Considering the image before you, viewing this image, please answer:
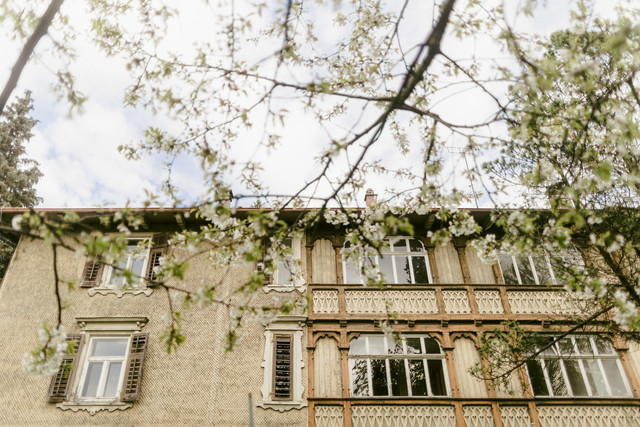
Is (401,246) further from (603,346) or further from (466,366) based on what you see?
(603,346)

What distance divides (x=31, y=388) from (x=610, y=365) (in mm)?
16178

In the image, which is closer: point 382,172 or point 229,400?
point 382,172

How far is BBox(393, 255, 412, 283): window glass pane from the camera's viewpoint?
600 inches

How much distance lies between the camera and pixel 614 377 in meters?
13.6

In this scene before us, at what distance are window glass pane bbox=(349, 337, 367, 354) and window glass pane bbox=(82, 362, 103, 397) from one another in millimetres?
7163

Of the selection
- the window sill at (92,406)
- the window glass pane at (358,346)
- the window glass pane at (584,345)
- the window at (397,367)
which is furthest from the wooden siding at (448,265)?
the window sill at (92,406)

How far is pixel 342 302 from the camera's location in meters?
14.6

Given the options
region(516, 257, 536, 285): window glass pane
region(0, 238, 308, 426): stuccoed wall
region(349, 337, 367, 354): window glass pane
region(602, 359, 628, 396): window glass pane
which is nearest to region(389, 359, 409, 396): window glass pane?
region(349, 337, 367, 354): window glass pane

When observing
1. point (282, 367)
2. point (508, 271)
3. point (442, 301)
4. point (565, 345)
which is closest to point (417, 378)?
point (442, 301)

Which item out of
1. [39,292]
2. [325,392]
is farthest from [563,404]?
[39,292]

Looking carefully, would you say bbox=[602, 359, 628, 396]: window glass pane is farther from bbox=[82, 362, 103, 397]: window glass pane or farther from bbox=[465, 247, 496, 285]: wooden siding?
bbox=[82, 362, 103, 397]: window glass pane

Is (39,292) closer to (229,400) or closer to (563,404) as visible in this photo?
(229,400)

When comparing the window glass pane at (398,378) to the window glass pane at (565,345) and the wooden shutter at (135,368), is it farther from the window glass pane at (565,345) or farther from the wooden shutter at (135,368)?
the wooden shutter at (135,368)

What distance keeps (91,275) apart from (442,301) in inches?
428
